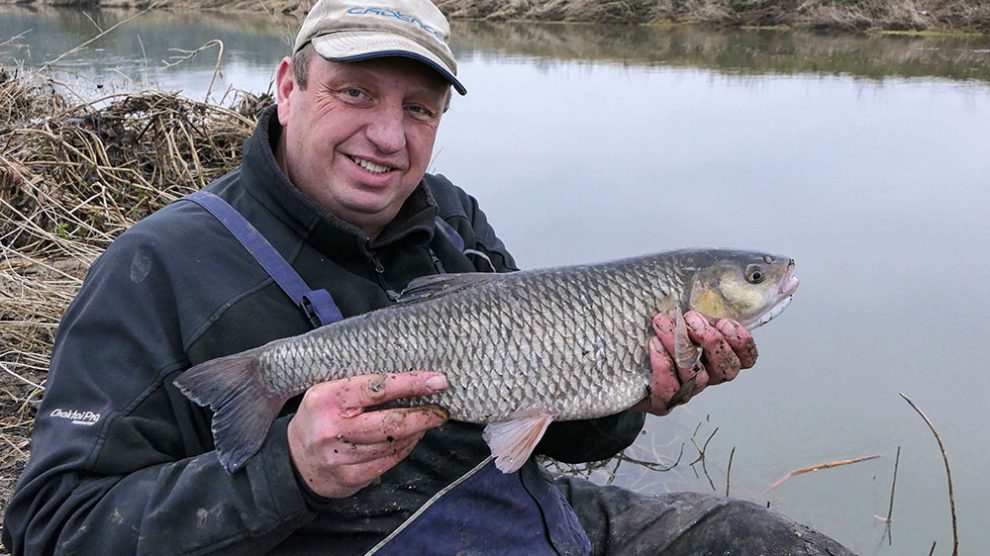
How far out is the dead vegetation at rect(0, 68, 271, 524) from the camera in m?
3.49

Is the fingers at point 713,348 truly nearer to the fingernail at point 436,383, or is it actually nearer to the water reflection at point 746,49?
the fingernail at point 436,383

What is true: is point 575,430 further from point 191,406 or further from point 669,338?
point 191,406

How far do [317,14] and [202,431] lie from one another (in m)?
0.92

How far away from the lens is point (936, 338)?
4426 mm

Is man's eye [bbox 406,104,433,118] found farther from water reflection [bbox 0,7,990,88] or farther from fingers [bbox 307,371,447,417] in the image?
water reflection [bbox 0,7,990,88]

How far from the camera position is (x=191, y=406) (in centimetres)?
161

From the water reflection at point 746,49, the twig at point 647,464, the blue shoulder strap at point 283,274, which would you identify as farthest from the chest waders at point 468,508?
the water reflection at point 746,49

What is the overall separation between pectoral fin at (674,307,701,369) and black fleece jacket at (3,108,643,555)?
0.46 metres

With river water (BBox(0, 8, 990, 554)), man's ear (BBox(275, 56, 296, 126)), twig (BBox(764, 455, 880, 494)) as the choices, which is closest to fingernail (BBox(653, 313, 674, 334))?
man's ear (BBox(275, 56, 296, 126))

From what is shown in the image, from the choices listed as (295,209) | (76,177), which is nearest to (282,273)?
(295,209)

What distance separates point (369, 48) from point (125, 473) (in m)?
0.94

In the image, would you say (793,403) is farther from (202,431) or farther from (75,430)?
(75,430)

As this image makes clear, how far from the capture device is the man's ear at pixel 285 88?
6.49 ft

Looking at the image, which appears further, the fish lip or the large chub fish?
the fish lip
